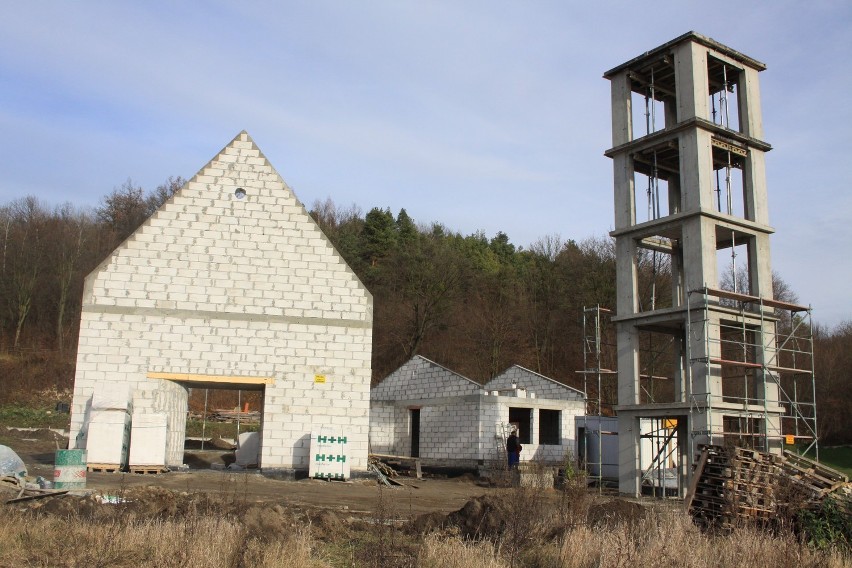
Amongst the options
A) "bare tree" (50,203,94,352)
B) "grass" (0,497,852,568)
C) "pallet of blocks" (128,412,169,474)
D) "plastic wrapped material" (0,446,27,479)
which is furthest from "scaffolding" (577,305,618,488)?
"bare tree" (50,203,94,352)

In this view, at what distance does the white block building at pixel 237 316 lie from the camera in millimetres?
21047

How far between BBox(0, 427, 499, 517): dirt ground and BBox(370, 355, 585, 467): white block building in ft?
17.1

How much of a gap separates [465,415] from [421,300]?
23.2 m

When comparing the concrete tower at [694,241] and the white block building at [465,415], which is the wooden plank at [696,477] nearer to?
the concrete tower at [694,241]

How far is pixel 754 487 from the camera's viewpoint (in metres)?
15.5

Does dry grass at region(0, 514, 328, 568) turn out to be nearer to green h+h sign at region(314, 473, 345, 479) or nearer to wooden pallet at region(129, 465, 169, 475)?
wooden pallet at region(129, 465, 169, 475)

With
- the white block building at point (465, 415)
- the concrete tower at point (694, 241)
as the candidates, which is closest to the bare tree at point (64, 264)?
the white block building at point (465, 415)

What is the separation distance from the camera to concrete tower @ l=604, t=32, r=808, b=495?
858 inches

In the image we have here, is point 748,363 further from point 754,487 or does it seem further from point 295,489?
point 295,489

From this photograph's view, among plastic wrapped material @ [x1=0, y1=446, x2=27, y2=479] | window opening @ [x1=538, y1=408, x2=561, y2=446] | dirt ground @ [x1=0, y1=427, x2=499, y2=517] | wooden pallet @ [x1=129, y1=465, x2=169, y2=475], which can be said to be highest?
window opening @ [x1=538, y1=408, x2=561, y2=446]

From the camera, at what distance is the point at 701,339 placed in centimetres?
2170

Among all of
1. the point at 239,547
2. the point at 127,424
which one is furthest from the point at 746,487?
the point at 127,424

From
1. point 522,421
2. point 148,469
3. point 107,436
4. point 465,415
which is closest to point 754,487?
point 148,469

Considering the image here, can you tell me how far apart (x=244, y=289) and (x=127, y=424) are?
182 inches
